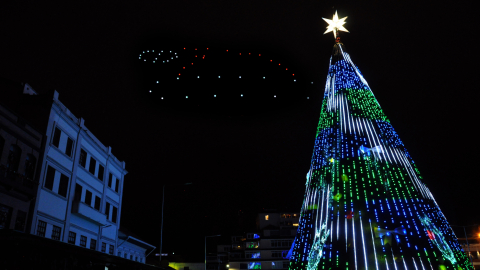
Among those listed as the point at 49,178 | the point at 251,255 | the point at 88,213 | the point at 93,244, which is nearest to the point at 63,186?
the point at 49,178

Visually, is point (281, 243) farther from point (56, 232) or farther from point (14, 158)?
point (14, 158)

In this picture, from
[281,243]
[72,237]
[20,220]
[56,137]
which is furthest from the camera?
[281,243]

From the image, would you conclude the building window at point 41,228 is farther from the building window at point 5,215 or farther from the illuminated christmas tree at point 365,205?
the illuminated christmas tree at point 365,205

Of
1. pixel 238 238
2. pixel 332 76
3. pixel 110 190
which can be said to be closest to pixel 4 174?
pixel 110 190

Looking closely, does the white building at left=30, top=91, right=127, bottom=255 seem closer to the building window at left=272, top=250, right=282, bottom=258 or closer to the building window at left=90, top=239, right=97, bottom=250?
the building window at left=90, top=239, right=97, bottom=250

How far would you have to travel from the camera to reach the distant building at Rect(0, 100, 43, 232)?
1562 centimetres

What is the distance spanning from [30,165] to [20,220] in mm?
2790

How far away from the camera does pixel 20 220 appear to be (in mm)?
16641

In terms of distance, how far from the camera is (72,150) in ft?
71.7

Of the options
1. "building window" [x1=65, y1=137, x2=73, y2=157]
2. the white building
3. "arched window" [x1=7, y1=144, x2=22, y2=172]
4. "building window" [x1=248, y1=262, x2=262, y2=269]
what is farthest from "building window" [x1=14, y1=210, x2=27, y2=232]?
"building window" [x1=248, y1=262, x2=262, y2=269]

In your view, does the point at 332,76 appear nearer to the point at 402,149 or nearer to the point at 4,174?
the point at 402,149

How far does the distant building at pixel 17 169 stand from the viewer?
51.2ft

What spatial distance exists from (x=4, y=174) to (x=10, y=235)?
10428mm

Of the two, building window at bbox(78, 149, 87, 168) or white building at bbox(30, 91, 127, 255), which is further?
building window at bbox(78, 149, 87, 168)
